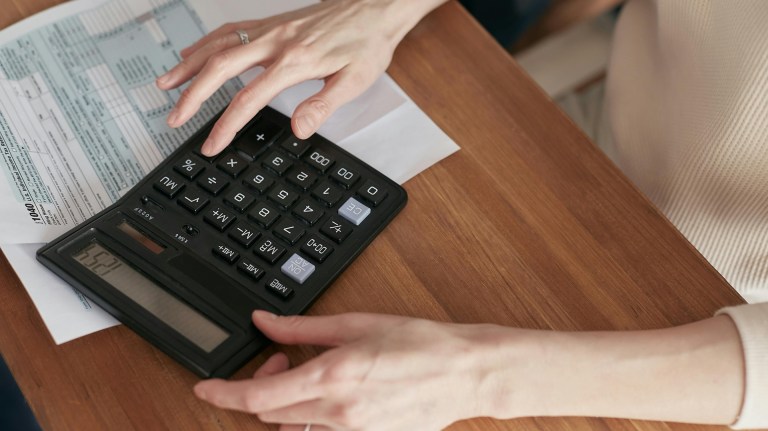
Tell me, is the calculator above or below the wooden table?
above

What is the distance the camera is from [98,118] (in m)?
0.73

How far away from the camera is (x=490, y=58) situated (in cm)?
79

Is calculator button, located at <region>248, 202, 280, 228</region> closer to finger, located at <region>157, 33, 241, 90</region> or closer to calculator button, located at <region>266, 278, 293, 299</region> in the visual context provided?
calculator button, located at <region>266, 278, 293, 299</region>

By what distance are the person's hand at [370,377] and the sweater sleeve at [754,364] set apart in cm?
18

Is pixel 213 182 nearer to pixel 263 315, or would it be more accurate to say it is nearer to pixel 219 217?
pixel 219 217

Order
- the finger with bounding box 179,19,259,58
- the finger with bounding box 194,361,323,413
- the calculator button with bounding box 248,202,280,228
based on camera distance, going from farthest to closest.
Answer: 1. the finger with bounding box 179,19,259,58
2. the calculator button with bounding box 248,202,280,228
3. the finger with bounding box 194,361,323,413

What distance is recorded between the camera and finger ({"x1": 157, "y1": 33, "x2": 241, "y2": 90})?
2.37ft

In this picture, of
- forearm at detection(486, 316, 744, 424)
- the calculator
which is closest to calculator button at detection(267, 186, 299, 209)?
the calculator

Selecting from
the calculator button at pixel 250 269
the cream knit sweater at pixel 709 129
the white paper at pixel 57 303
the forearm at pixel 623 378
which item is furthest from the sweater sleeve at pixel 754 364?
the white paper at pixel 57 303

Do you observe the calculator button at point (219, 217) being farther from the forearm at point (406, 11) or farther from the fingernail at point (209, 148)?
the forearm at point (406, 11)

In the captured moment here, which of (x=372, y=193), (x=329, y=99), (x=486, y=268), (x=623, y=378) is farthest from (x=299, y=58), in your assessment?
(x=623, y=378)

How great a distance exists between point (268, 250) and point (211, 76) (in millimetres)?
175

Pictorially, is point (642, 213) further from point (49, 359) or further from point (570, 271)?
point (49, 359)

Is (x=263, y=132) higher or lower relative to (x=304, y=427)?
higher
